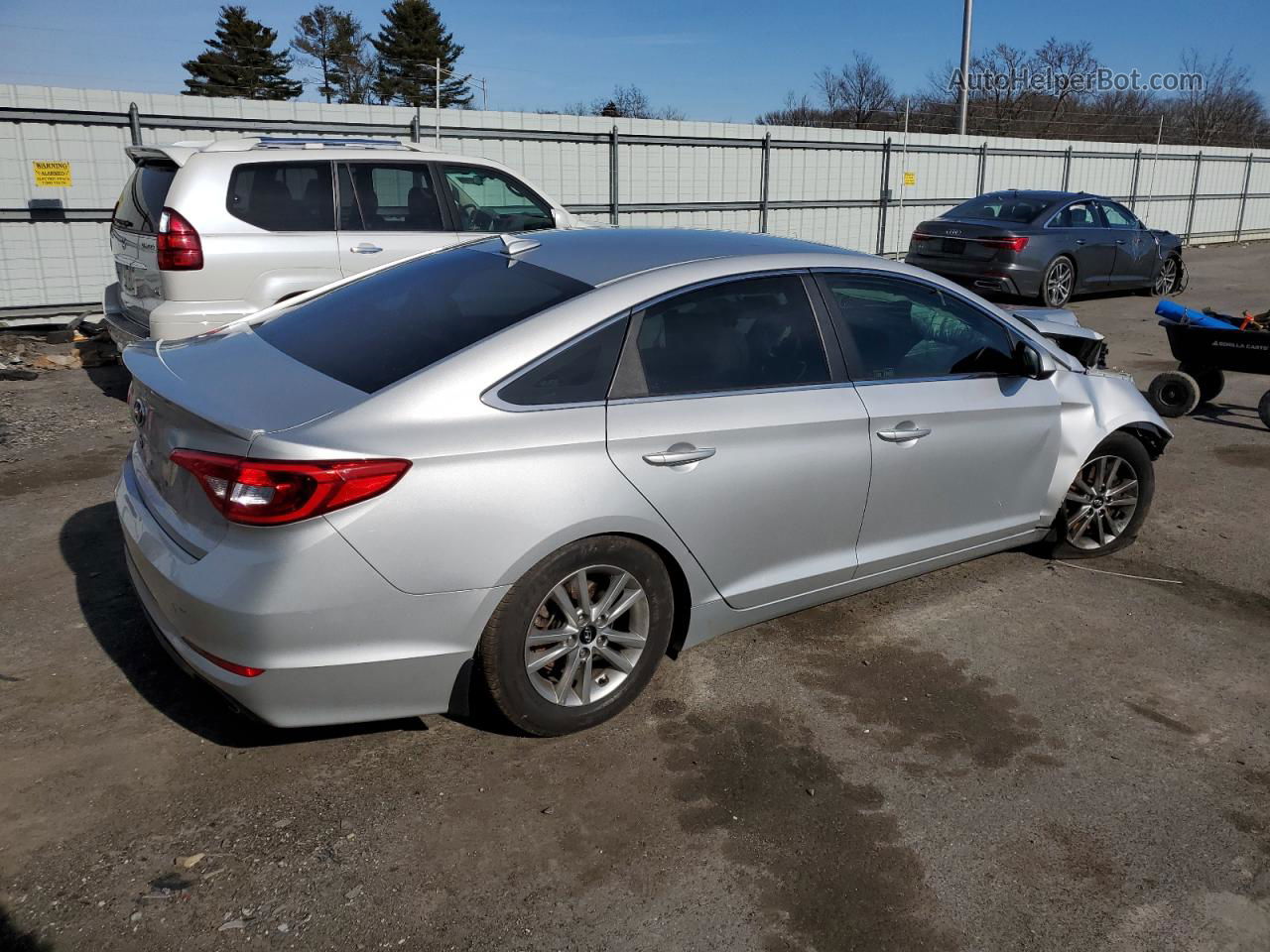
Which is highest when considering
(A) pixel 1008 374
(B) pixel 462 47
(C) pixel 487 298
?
(B) pixel 462 47

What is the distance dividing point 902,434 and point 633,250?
125 centimetres

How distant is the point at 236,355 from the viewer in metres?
3.58

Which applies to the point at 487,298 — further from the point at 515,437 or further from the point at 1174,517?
the point at 1174,517

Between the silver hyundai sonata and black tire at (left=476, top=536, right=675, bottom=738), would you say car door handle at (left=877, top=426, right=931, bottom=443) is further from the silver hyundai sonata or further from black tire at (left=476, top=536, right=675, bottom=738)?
A: black tire at (left=476, top=536, right=675, bottom=738)

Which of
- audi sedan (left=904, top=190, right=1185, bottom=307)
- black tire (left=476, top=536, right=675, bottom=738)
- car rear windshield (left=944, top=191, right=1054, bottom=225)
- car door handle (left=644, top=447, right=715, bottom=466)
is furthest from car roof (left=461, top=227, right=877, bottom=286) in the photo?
car rear windshield (left=944, top=191, right=1054, bottom=225)

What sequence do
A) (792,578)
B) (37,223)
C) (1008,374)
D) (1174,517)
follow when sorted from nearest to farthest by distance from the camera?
(792,578), (1008,374), (1174,517), (37,223)

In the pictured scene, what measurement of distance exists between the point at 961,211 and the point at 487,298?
40.2ft

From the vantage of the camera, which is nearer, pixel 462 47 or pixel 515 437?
pixel 515 437

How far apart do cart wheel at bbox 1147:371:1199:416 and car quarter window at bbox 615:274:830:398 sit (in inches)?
209

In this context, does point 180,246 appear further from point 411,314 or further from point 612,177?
point 612,177

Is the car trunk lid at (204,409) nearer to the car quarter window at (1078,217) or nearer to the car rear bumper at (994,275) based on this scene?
the car rear bumper at (994,275)

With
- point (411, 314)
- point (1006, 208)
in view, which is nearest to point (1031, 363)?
point (411, 314)

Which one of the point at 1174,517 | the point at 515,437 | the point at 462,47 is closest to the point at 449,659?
the point at 515,437

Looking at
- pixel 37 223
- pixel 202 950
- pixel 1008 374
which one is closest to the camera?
pixel 202 950
